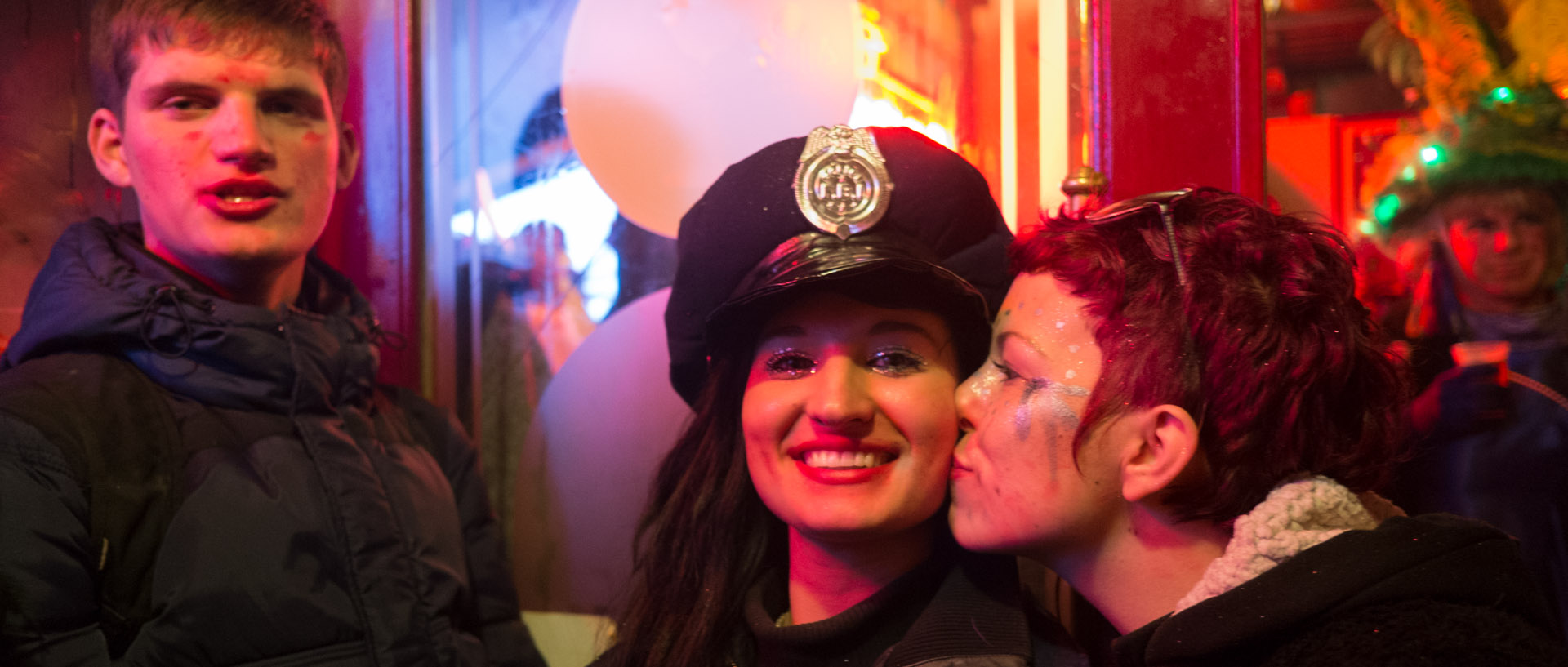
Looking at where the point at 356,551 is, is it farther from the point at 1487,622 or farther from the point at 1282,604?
the point at 1487,622

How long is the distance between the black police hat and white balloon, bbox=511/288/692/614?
0.67 m

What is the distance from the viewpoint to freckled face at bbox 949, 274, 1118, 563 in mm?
1449

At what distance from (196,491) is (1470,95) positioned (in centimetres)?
221

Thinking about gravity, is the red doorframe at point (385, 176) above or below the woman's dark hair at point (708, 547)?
above

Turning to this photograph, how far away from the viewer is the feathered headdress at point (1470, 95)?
1713 mm

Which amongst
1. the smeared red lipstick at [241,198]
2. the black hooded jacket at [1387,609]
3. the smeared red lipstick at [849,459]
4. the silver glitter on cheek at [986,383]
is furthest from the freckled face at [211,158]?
the black hooded jacket at [1387,609]

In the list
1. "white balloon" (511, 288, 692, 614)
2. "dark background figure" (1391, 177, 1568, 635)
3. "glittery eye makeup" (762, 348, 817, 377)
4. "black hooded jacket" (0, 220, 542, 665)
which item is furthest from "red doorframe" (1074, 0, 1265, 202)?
"black hooded jacket" (0, 220, 542, 665)

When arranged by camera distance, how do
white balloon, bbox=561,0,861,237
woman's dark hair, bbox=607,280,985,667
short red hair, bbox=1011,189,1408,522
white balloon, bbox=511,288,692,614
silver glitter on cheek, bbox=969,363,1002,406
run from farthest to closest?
1. white balloon, bbox=511,288,692,614
2. white balloon, bbox=561,0,861,237
3. woman's dark hair, bbox=607,280,985,667
4. silver glitter on cheek, bbox=969,363,1002,406
5. short red hair, bbox=1011,189,1408,522

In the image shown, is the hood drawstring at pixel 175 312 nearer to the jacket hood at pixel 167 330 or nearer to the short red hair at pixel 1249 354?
the jacket hood at pixel 167 330

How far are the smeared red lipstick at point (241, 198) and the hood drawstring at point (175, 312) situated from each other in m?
0.18

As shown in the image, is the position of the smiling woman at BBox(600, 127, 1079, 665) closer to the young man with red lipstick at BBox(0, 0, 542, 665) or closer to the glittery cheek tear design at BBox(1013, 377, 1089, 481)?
the glittery cheek tear design at BBox(1013, 377, 1089, 481)

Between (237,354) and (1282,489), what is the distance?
65.2 inches

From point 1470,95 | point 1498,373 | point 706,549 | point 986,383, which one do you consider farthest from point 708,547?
point 1470,95

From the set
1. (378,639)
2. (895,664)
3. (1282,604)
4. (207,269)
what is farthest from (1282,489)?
(207,269)
